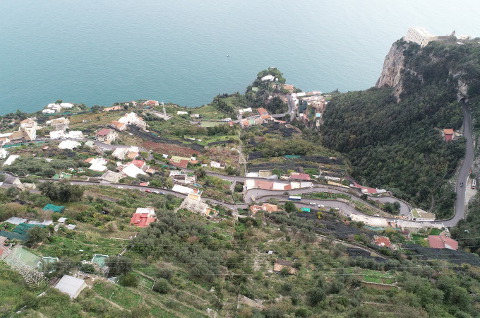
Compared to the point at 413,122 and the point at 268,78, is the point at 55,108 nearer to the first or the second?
the point at 268,78

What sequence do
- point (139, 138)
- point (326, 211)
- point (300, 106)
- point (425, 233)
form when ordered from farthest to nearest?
point (300, 106) → point (139, 138) → point (326, 211) → point (425, 233)

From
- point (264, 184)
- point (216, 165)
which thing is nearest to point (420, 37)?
point (264, 184)

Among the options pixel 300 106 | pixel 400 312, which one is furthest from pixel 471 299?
pixel 300 106

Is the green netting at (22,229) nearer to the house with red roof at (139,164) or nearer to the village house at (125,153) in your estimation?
the house with red roof at (139,164)

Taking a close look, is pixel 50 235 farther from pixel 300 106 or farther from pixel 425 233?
A: pixel 300 106

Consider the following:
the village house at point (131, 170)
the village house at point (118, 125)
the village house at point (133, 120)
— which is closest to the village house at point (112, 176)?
the village house at point (131, 170)
